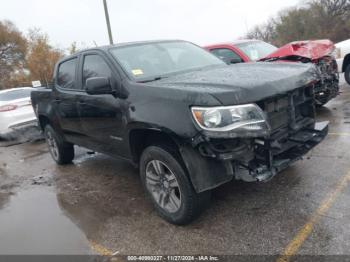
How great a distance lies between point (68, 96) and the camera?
4.77 metres

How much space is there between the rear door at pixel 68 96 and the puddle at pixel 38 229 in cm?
101

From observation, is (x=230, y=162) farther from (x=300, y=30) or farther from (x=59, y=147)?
(x=300, y=30)

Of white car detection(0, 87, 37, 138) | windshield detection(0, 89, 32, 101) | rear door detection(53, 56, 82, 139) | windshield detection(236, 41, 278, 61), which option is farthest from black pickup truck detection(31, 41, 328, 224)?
windshield detection(0, 89, 32, 101)

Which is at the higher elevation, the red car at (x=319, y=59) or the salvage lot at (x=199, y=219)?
the red car at (x=319, y=59)

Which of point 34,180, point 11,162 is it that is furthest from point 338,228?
point 11,162

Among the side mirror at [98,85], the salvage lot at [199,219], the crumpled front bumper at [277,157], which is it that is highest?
the side mirror at [98,85]

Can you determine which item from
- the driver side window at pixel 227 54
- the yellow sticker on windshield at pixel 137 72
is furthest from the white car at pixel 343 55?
the yellow sticker on windshield at pixel 137 72

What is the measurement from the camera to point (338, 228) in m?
2.87

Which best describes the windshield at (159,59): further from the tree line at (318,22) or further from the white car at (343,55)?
the tree line at (318,22)

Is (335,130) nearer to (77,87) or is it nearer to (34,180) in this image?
(77,87)

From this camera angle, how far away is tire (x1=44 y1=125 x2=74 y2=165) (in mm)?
5785

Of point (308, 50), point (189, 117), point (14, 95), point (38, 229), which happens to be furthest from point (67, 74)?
point (14, 95)

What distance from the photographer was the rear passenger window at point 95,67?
393 cm

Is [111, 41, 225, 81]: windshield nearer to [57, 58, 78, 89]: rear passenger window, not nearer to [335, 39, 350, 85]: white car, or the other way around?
[57, 58, 78, 89]: rear passenger window
